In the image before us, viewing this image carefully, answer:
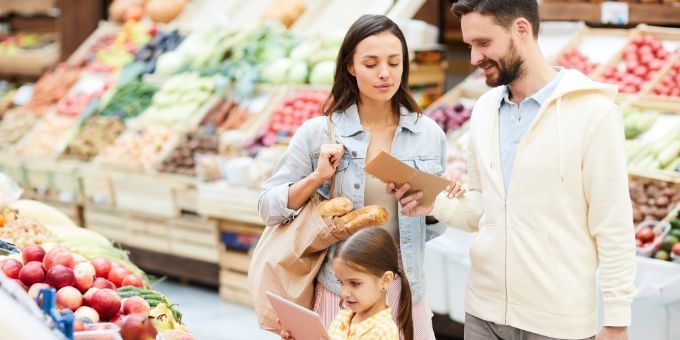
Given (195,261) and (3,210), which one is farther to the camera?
(195,261)

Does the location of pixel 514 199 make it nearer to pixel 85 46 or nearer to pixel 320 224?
pixel 320 224

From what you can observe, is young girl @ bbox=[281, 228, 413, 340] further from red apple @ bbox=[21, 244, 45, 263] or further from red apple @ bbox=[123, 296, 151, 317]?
red apple @ bbox=[21, 244, 45, 263]

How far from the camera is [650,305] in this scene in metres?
4.35

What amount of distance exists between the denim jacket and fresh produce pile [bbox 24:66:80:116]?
21.4ft

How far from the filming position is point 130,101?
8352mm

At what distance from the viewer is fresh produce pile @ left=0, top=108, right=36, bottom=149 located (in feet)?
28.9

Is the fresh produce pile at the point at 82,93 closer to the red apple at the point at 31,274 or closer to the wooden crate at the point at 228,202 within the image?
the wooden crate at the point at 228,202

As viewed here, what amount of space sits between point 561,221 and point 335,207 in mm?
696

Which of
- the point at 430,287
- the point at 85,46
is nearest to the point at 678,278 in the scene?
the point at 430,287

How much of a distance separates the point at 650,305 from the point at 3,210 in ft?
10.3

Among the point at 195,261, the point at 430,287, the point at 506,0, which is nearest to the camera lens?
the point at 506,0

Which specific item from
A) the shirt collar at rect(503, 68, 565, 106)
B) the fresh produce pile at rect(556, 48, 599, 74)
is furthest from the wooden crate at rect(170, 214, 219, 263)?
the shirt collar at rect(503, 68, 565, 106)

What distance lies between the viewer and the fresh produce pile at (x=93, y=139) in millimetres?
7992

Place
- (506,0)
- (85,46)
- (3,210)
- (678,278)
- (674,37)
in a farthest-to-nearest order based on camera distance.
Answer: (85,46) < (674,37) < (3,210) < (678,278) < (506,0)
